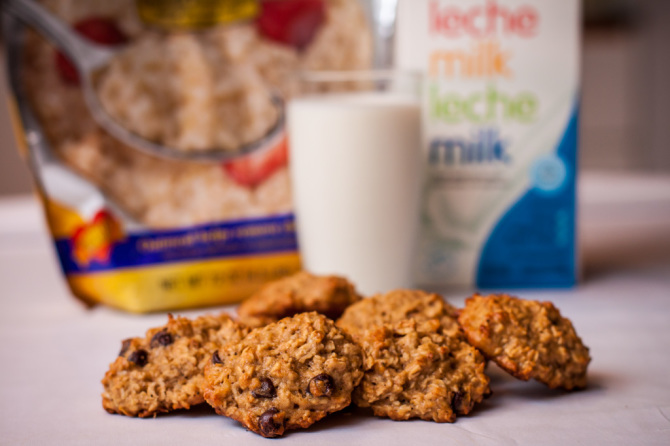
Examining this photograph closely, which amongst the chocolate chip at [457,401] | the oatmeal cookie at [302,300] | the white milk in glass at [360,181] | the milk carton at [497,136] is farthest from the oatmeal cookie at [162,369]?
the milk carton at [497,136]

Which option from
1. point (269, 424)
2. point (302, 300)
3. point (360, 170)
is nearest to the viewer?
point (269, 424)

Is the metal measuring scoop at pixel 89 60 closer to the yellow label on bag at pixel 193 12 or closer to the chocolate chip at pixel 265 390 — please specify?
the yellow label on bag at pixel 193 12

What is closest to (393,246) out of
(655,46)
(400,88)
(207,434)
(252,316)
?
(400,88)

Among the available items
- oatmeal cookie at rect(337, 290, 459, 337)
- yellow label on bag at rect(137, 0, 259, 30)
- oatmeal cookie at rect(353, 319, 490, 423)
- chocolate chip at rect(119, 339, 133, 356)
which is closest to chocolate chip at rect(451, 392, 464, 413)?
oatmeal cookie at rect(353, 319, 490, 423)

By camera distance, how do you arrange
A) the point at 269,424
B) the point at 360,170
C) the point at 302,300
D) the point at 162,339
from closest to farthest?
the point at 269,424 → the point at 162,339 → the point at 302,300 → the point at 360,170

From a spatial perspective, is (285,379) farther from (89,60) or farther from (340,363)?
(89,60)

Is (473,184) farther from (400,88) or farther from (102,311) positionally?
(102,311)

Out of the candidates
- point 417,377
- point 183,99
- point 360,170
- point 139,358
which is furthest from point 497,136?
point 139,358

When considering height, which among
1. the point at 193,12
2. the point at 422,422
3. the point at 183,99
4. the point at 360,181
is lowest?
the point at 422,422
